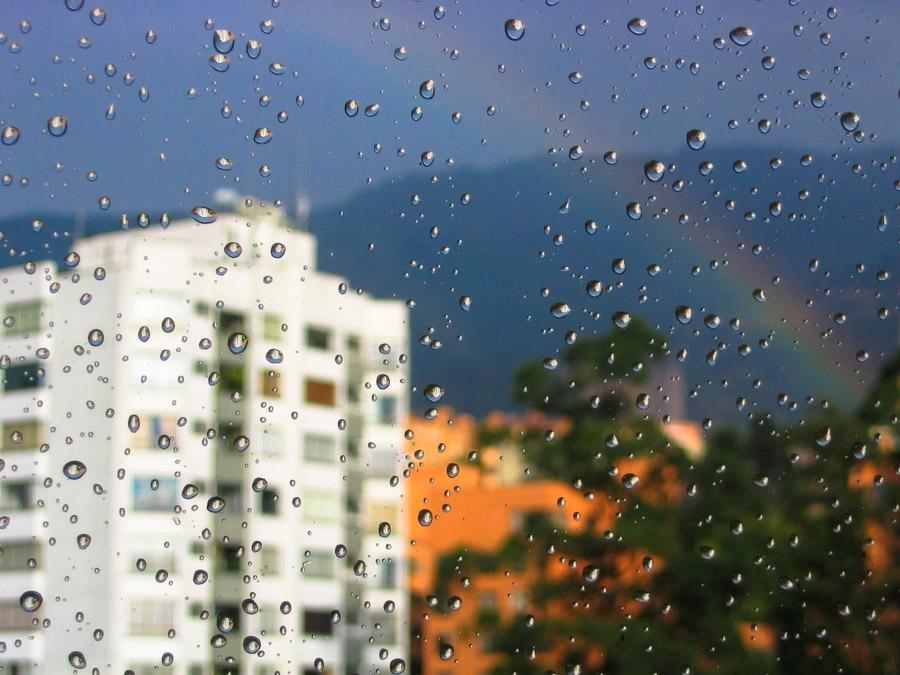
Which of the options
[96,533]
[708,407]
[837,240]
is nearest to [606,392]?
[708,407]

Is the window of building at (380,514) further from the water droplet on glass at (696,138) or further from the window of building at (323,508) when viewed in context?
the water droplet on glass at (696,138)

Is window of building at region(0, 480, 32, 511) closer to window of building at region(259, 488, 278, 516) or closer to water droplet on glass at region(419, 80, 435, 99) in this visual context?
window of building at region(259, 488, 278, 516)

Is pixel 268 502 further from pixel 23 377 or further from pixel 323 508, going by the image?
pixel 23 377

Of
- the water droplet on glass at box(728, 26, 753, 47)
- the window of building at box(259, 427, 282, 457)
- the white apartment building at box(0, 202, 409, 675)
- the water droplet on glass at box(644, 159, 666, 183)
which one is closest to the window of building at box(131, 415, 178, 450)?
the white apartment building at box(0, 202, 409, 675)

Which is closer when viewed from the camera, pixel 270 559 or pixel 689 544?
pixel 270 559

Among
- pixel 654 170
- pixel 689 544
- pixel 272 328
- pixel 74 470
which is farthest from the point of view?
pixel 689 544

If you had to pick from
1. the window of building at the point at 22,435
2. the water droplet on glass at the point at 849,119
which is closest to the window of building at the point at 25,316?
the window of building at the point at 22,435

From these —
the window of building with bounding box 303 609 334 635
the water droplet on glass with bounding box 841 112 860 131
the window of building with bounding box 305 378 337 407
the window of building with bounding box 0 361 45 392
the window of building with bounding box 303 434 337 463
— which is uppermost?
the water droplet on glass with bounding box 841 112 860 131

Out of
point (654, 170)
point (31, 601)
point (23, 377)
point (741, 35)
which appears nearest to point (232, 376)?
point (23, 377)
